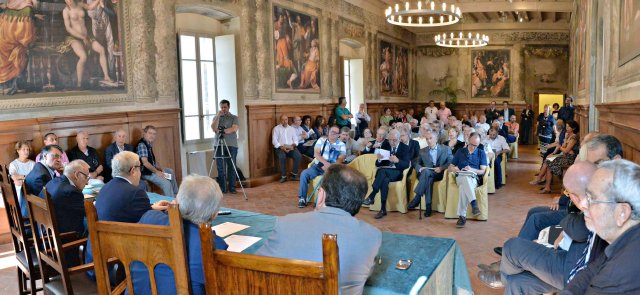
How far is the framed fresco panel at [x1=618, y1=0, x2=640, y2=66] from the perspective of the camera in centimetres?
415

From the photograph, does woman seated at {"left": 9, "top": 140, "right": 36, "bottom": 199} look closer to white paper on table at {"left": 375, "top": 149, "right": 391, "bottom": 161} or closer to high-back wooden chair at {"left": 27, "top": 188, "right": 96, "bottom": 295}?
high-back wooden chair at {"left": 27, "top": 188, "right": 96, "bottom": 295}

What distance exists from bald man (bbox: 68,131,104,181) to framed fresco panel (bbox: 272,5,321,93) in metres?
4.73


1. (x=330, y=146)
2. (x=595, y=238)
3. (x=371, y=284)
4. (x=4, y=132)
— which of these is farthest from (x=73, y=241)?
(x=330, y=146)

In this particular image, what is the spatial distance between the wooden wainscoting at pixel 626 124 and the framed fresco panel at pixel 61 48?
665 cm

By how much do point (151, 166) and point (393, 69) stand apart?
40.0 feet

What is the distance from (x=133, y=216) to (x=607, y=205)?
266 centimetres

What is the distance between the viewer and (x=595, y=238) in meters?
2.37

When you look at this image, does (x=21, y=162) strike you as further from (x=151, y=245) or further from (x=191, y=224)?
(x=151, y=245)

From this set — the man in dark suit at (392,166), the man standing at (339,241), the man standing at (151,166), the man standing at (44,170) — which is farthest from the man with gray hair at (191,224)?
the man standing at (151,166)

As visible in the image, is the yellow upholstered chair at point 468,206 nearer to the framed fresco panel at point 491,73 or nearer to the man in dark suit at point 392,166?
the man in dark suit at point 392,166

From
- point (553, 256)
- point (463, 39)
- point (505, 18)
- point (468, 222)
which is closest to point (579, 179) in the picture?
point (553, 256)

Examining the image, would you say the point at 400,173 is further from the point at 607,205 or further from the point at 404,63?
the point at 404,63

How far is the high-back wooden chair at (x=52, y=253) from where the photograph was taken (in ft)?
9.27

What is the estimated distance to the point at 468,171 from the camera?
673 centimetres
